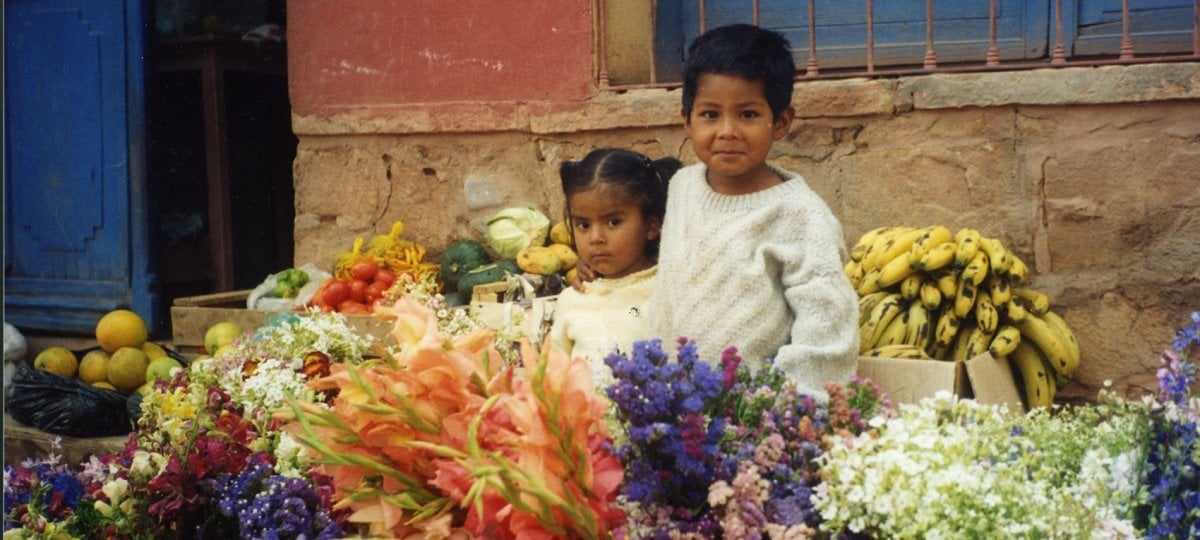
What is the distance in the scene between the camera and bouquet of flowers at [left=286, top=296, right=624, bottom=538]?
168 centimetres

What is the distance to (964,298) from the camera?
3.48 m

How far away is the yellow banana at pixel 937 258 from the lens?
3.47 metres

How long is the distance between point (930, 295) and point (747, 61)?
3.78 ft

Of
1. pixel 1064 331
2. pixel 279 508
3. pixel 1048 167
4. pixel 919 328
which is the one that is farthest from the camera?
pixel 1048 167

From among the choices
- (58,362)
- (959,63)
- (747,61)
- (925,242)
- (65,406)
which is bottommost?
(65,406)

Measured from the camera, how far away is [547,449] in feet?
5.56

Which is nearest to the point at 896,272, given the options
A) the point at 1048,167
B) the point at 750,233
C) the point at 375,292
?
the point at 1048,167

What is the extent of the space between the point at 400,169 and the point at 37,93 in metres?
2.22

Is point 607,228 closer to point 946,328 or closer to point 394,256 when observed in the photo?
point 946,328

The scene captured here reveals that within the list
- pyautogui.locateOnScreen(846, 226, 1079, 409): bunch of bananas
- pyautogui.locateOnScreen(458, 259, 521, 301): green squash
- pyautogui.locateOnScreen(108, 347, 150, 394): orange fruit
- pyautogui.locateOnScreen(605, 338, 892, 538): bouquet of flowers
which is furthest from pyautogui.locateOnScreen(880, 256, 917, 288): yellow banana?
pyautogui.locateOnScreen(108, 347, 150, 394): orange fruit

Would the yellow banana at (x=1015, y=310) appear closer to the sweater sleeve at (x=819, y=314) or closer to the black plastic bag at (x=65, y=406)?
the sweater sleeve at (x=819, y=314)

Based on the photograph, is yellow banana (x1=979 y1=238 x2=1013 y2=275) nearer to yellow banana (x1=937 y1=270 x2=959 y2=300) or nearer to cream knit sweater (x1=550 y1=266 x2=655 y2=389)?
yellow banana (x1=937 y1=270 x2=959 y2=300)

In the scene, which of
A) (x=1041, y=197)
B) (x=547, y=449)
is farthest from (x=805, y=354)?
(x=1041, y=197)

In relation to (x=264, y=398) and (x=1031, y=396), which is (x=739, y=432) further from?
(x=1031, y=396)
